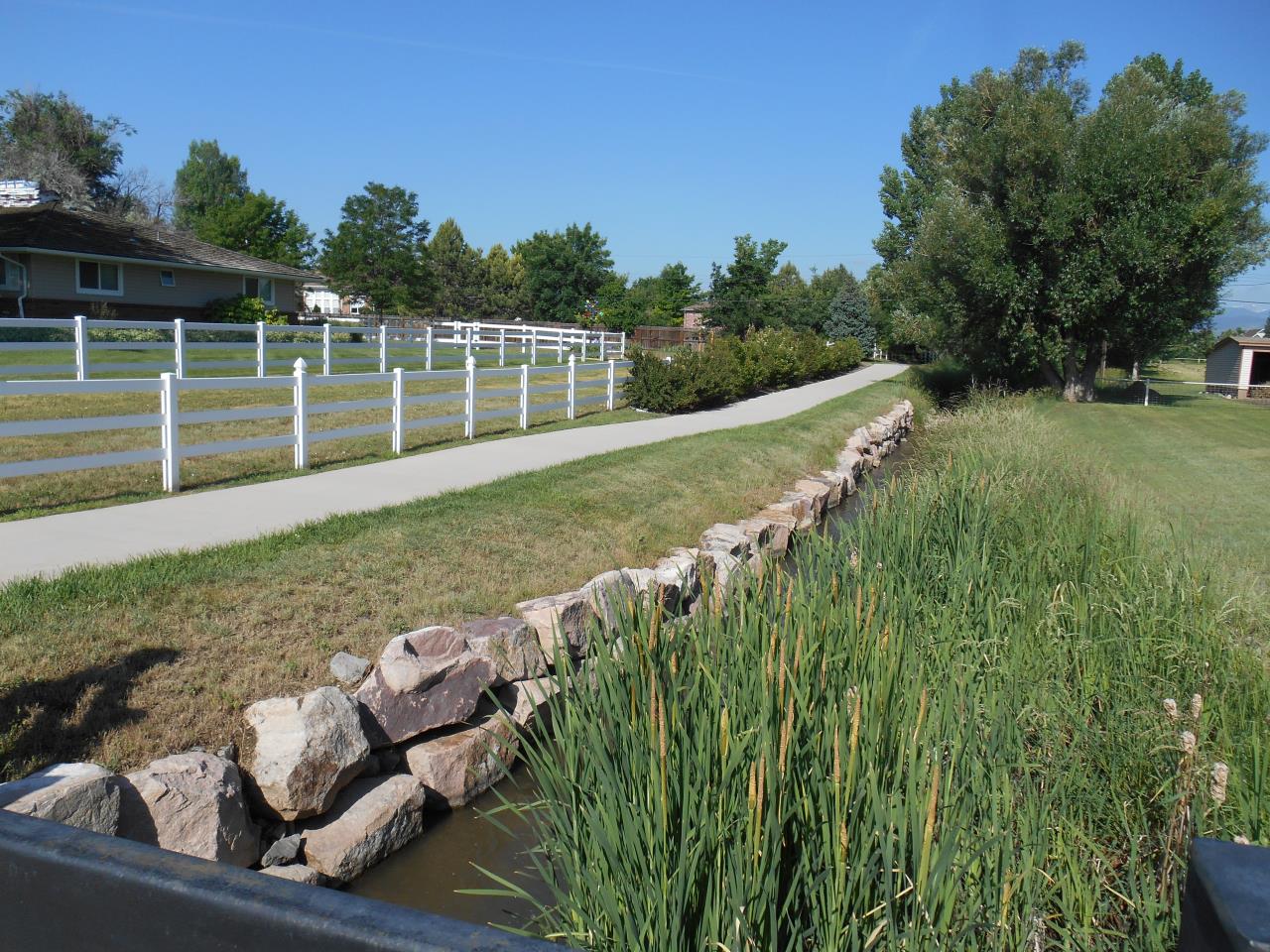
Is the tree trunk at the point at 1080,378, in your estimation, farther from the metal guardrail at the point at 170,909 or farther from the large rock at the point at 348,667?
the metal guardrail at the point at 170,909

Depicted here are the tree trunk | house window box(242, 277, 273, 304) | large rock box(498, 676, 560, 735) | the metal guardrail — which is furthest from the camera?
house window box(242, 277, 273, 304)

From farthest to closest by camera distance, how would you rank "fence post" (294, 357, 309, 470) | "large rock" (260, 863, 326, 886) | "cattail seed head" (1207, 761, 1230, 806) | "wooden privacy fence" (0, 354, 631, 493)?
"fence post" (294, 357, 309, 470) < "wooden privacy fence" (0, 354, 631, 493) < "large rock" (260, 863, 326, 886) < "cattail seed head" (1207, 761, 1230, 806)

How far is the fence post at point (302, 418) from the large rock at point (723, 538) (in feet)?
15.2

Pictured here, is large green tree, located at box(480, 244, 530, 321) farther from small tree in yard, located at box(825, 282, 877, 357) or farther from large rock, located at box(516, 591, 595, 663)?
large rock, located at box(516, 591, 595, 663)

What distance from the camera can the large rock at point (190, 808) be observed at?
4.70 metres

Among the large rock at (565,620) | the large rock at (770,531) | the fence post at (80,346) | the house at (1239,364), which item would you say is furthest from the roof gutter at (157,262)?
the house at (1239,364)

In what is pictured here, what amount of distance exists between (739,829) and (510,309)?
79293 millimetres

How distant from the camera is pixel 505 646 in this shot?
695 cm

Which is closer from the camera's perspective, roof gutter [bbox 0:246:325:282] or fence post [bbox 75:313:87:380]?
fence post [bbox 75:313:87:380]

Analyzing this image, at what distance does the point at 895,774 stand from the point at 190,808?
3317 millimetres

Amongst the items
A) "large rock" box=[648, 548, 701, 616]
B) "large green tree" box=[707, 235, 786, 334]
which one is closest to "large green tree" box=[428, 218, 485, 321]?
"large green tree" box=[707, 235, 786, 334]

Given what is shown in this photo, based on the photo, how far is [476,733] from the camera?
633 centimetres

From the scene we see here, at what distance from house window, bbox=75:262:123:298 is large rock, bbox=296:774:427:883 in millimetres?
32858

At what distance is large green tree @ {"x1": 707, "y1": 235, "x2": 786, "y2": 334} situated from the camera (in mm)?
58875
